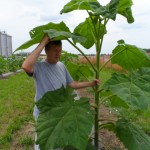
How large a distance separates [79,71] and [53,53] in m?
0.38

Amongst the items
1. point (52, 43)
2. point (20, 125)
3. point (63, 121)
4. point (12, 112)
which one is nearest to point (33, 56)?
point (52, 43)

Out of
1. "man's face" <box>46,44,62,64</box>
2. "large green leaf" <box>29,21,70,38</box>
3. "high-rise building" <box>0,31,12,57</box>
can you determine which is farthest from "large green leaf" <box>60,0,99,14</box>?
"high-rise building" <box>0,31,12,57</box>

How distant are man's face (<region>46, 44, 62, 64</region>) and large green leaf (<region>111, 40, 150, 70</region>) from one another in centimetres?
43

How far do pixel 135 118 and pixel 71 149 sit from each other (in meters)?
3.86

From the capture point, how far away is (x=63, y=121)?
2127 mm

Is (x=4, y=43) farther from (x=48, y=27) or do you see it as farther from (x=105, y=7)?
(x=105, y=7)

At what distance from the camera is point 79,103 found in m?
2.22

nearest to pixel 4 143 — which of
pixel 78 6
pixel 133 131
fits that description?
pixel 133 131

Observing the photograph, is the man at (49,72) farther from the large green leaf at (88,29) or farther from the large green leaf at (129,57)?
the large green leaf at (129,57)

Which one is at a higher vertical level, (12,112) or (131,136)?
(131,136)

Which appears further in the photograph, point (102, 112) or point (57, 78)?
point (102, 112)

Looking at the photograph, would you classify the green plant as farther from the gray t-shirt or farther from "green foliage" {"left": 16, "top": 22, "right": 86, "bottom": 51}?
the gray t-shirt

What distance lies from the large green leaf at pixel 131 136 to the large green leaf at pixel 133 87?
413 millimetres

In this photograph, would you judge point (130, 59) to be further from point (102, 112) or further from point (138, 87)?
point (102, 112)
